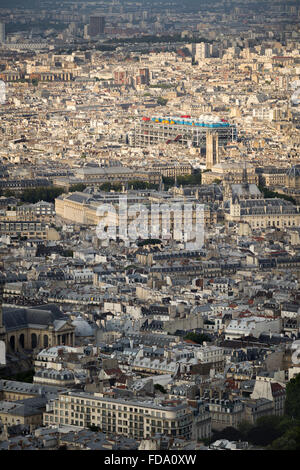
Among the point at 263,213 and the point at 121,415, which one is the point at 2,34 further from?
the point at 121,415

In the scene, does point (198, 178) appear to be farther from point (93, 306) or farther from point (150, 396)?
point (150, 396)

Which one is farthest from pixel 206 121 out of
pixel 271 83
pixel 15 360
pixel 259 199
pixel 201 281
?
pixel 15 360

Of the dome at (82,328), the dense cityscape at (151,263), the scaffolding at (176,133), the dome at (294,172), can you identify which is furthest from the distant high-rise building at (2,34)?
the dome at (82,328)

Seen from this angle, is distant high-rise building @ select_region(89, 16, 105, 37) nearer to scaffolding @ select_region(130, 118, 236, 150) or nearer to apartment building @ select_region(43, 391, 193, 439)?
scaffolding @ select_region(130, 118, 236, 150)

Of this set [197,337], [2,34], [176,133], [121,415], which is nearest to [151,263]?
[197,337]

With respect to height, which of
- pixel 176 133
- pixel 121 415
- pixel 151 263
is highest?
pixel 121 415

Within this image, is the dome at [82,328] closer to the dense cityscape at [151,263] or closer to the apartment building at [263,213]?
the dense cityscape at [151,263]

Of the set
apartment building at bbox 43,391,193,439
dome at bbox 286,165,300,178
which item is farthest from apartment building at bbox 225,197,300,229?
apartment building at bbox 43,391,193,439
